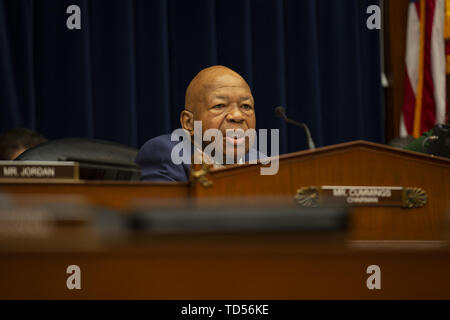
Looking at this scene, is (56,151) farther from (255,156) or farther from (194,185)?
(194,185)

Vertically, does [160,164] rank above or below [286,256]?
above

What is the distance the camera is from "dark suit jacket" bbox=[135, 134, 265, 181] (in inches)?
46.1

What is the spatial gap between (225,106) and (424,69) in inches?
82.3

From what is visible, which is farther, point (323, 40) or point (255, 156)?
point (323, 40)

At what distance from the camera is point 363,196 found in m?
0.73

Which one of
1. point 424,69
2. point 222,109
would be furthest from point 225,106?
point 424,69

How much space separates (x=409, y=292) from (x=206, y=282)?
27 cm

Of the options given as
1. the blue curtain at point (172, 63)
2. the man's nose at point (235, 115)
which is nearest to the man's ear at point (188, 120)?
the man's nose at point (235, 115)

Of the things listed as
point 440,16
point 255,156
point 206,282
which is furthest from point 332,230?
point 440,16

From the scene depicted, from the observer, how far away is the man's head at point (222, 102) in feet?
4.56

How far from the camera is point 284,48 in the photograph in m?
3.28

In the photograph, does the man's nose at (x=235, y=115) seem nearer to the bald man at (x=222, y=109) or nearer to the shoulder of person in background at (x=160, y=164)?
the bald man at (x=222, y=109)

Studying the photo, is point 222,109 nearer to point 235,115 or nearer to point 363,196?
point 235,115

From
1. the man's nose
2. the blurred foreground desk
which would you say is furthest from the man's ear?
the blurred foreground desk
